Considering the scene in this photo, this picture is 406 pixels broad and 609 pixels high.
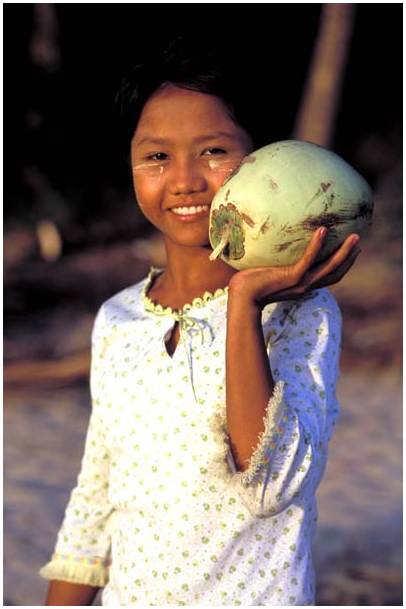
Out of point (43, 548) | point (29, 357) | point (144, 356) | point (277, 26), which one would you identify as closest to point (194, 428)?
point (144, 356)

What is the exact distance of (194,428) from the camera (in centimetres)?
223

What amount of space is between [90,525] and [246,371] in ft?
3.05

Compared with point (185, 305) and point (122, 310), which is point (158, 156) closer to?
point (185, 305)

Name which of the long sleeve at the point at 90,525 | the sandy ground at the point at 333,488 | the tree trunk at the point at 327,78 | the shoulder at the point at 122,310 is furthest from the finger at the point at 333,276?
the tree trunk at the point at 327,78

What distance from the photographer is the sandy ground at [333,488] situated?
181 inches

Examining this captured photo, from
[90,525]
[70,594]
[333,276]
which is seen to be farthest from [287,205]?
[70,594]

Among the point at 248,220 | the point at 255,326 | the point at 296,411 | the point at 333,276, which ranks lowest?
the point at 296,411

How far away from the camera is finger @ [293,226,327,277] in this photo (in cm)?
193

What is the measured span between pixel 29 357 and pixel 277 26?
619 cm

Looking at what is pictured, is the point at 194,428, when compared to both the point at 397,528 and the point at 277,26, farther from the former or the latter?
the point at 277,26

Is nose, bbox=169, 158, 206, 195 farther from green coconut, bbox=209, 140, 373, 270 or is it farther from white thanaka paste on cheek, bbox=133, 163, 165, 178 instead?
green coconut, bbox=209, 140, 373, 270

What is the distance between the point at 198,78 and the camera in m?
2.29

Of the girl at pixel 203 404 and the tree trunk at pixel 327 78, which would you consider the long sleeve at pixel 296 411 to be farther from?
the tree trunk at pixel 327 78

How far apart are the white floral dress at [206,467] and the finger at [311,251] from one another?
0.84 feet
